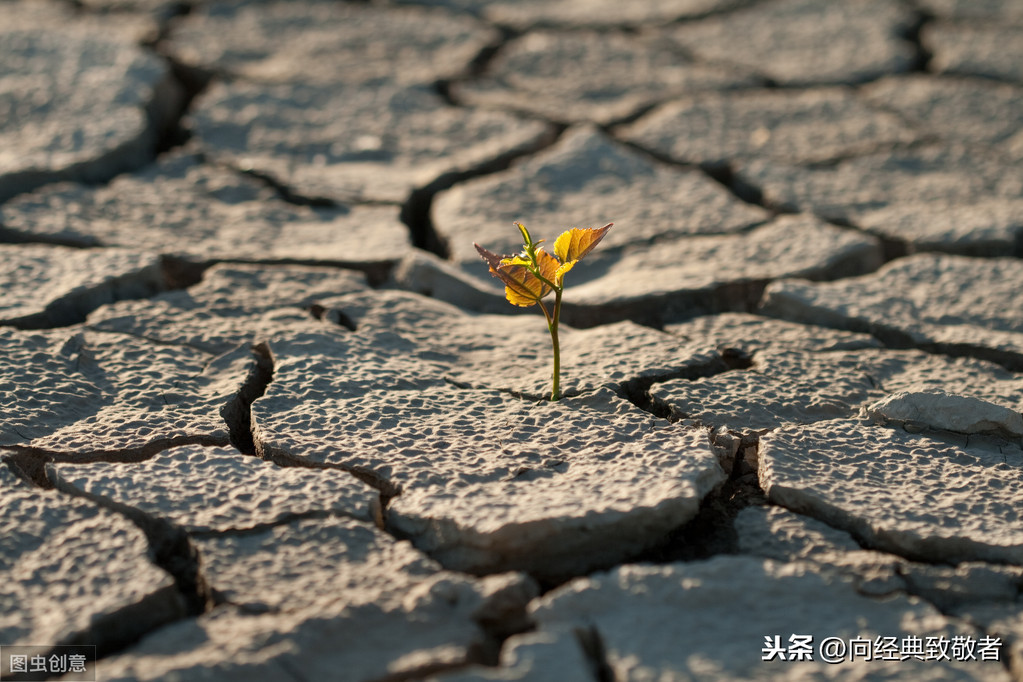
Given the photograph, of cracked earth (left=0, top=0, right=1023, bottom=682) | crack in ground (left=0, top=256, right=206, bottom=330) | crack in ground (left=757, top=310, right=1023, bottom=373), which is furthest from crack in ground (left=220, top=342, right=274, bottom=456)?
crack in ground (left=757, top=310, right=1023, bottom=373)

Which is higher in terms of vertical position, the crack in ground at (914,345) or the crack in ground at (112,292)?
the crack in ground at (112,292)

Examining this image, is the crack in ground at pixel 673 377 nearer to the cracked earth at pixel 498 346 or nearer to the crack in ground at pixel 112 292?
the cracked earth at pixel 498 346

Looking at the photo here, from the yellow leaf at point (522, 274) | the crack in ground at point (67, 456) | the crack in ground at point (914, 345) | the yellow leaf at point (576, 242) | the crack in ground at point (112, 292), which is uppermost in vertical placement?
the yellow leaf at point (576, 242)

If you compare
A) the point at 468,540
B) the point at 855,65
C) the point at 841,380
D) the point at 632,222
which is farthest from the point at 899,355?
the point at 855,65

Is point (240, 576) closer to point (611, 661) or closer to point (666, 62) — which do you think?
point (611, 661)

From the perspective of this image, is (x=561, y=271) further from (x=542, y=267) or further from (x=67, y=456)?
(x=67, y=456)

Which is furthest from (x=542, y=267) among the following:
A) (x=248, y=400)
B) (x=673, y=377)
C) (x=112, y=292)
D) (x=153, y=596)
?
(x=112, y=292)

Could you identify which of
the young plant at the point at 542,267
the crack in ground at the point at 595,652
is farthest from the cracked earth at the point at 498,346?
the young plant at the point at 542,267
